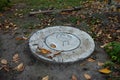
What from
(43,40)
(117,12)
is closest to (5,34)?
(43,40)

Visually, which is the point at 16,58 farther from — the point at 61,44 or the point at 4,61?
the point at 61,44

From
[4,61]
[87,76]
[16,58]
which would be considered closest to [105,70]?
[87,76]

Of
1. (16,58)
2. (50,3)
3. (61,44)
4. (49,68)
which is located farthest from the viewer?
(50,3)

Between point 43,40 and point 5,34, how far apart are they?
51.6 inches

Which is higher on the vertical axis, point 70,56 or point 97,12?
point 97,12

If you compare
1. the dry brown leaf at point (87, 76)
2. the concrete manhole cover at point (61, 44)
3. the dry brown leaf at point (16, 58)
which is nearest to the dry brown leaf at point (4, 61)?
the dry brown leaf at point (16, 58)

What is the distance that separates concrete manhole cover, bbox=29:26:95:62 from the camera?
16.8 ft

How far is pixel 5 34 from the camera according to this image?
624cm

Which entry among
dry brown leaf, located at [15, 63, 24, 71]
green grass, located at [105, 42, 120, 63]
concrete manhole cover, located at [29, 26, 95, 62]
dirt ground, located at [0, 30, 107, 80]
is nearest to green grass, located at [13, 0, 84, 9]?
concrete manhole cover, located at [29, 26, 95, 62]

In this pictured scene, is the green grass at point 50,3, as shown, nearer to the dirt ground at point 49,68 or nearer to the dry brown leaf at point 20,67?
the dirt ground at point 49,68

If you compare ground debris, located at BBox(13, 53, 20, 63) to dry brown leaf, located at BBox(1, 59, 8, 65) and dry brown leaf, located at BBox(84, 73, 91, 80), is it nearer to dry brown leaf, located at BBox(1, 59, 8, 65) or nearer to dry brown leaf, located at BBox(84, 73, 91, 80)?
dry brown leaf, located at BBox(1, 59, 8, 65)

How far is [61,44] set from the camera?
5.44m

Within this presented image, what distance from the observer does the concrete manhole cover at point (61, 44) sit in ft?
16.8

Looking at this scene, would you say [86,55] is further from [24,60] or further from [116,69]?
[24,60]
